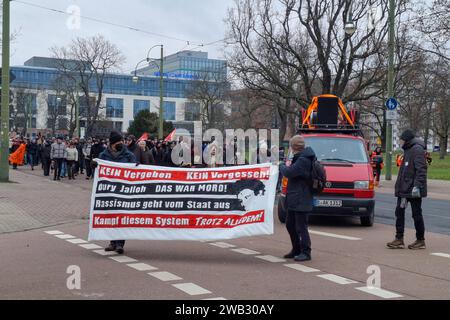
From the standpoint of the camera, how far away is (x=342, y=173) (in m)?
13.3

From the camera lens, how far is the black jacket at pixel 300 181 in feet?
29.6

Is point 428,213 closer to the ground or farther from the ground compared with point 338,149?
closer to the ground

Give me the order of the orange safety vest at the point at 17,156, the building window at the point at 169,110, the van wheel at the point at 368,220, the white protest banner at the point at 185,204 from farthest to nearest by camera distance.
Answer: the building window at the point at 169,110 < the orange safety vest at the point at 17,156 < the van wheel at the point at 368,220 < the white protest banner at the point at 185,204

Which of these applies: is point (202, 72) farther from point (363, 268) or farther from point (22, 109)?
point (363, 268)

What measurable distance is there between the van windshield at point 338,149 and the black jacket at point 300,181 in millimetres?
4857

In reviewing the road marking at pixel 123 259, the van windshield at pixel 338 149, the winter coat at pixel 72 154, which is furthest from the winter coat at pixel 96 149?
the road marking at pixel 123 259

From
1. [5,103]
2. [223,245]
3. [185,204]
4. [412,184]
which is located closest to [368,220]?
[412,184]

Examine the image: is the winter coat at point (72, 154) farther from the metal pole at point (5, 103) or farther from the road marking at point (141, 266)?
the road marking at point (141, 266)

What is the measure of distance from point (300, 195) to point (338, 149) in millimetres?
5424

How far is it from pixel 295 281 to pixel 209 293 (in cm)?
130

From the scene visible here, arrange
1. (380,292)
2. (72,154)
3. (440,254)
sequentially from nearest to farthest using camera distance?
(380,292) → (440,254) → (72,154)

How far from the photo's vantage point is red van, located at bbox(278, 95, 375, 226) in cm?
1309

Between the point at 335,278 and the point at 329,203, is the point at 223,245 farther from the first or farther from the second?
the point at 329,203

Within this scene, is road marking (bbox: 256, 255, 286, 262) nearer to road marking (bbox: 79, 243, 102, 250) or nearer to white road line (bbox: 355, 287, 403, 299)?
white road line (bbox: 355, 287, 403, 299)
